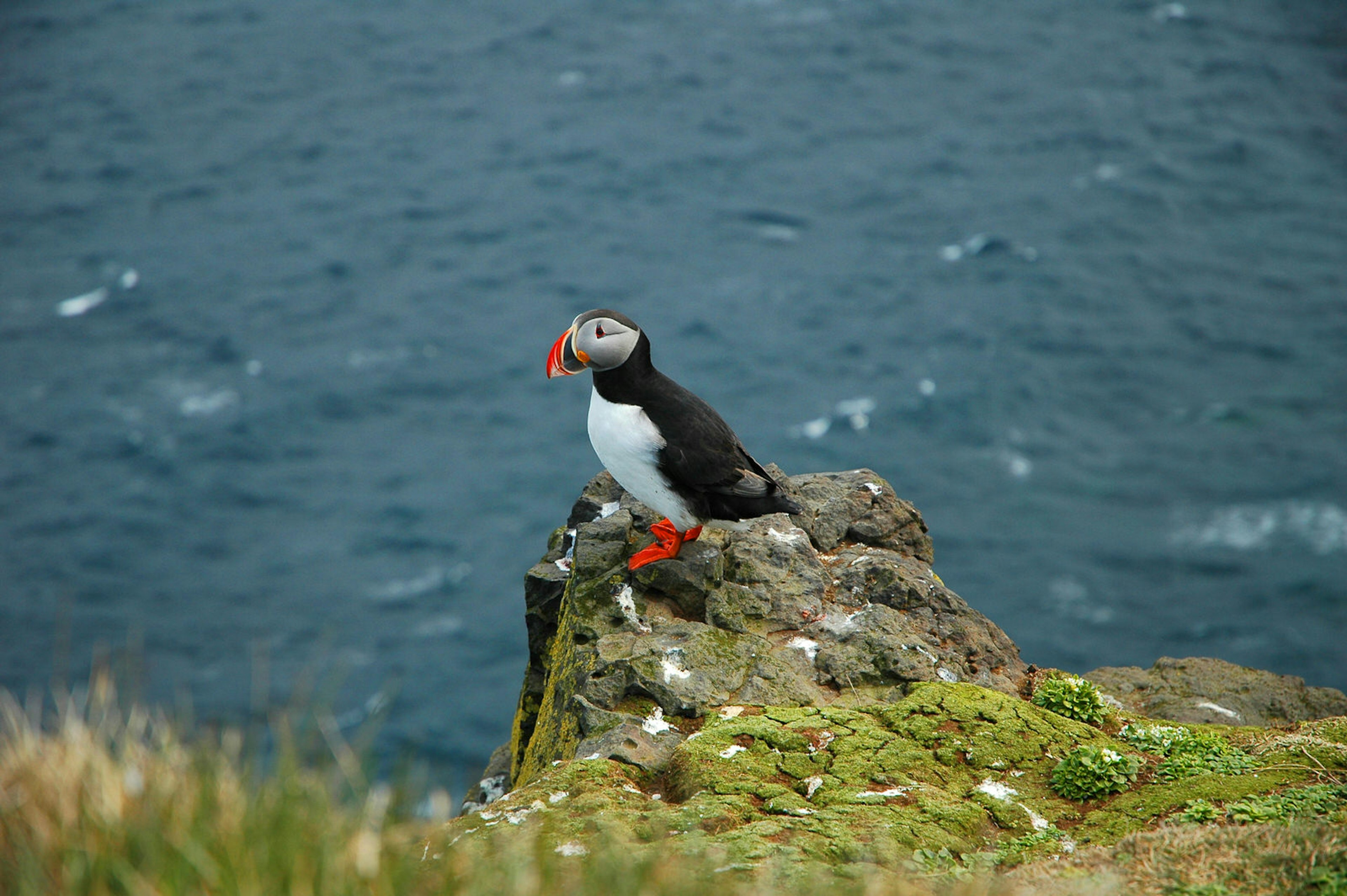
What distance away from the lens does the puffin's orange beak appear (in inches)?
304

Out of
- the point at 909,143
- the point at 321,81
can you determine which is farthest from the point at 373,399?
the point at 909,143

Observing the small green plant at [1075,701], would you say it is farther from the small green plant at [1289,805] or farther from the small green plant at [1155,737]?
the small green plant at [1289,805]

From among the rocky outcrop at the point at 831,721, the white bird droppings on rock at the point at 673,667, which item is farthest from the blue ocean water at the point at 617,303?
the white bird droppings on rock at the point at 673,667

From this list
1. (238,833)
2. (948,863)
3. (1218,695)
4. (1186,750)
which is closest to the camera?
(238,833)

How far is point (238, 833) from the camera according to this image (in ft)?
10.8

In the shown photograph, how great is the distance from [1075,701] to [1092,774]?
3.96ft

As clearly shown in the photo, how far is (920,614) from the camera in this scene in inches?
320

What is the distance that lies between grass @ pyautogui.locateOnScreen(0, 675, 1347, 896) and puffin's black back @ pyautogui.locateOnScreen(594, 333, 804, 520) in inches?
145

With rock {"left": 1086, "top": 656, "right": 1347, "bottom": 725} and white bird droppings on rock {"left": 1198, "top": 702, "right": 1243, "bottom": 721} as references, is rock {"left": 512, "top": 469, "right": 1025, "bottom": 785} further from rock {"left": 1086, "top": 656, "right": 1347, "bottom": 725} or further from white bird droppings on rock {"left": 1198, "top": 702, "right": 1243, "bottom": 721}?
white bird droppings on rock {"left": 1198, "top": 702, "right": 1243, "bottom": 721}

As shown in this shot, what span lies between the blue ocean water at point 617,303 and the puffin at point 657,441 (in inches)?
527

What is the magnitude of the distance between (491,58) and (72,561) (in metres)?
25.7

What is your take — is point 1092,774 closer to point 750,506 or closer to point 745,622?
point 745,622

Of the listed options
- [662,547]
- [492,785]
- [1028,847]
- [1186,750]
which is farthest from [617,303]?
[1028,847]

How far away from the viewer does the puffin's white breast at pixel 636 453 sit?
25.4ft
